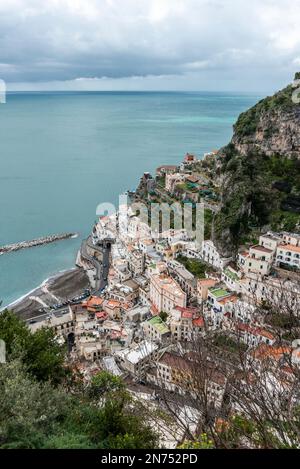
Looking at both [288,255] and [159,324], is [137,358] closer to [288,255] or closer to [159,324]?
[159,324]

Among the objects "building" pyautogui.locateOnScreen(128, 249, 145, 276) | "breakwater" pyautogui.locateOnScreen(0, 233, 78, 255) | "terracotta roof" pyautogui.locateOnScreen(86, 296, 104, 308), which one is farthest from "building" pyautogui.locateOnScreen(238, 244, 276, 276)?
"breakwater" pyautogui.locateOnScreen(0, 233, 78, 255)

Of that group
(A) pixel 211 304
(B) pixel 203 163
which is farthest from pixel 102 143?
(A) pixel 211 304

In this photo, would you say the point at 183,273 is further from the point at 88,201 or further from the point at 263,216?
the point at 88,201

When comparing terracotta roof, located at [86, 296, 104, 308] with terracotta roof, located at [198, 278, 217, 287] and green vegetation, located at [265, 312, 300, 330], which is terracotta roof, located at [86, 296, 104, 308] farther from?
green vegetation, located at [265, 312, 300, 330]

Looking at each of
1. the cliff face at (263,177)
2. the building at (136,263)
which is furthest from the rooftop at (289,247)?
the building at (136,263)

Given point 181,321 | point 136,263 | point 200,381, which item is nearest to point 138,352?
point 181,321

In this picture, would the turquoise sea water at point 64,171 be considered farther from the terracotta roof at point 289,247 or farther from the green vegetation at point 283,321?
the green vegetation at point 283,321

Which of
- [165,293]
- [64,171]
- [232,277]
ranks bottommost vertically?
[165,293]
